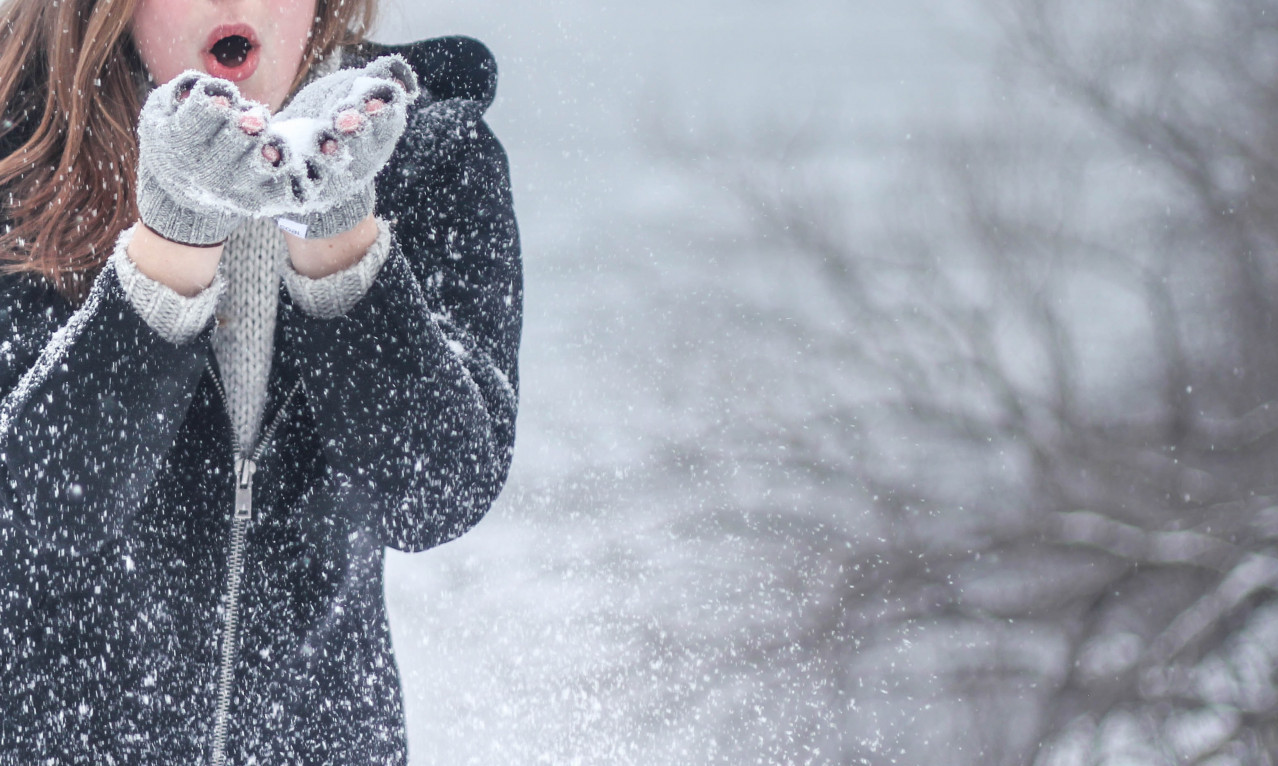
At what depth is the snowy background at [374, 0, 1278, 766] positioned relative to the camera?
5.52m

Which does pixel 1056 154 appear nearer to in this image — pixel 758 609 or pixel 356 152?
pixel 758 609

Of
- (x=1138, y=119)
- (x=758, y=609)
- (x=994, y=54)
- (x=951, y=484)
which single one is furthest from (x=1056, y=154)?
(x=758, y=609)

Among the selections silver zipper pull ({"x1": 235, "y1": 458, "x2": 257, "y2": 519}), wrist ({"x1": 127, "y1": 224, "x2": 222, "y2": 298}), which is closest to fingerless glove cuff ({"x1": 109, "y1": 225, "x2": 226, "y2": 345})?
wrist ({"x1": 127, "y1": 224, "x2": 222, "y2": 298})

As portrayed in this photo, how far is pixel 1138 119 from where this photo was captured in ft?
22.8

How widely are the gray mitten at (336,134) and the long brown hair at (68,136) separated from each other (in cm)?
22

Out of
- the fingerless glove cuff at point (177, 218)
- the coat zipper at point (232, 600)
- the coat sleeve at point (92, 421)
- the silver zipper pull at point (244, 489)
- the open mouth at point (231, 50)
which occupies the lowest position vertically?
the coat zipper at point (232, 600)

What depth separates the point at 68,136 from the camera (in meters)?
0.81

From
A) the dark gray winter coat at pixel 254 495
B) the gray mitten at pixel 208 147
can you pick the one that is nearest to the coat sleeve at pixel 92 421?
the dark gray winter coat at pixel 254 495

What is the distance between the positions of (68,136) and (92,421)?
0.23 metres

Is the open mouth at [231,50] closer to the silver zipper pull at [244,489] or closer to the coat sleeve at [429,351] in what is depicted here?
the coat sleeve at [429,351]

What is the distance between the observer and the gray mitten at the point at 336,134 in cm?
62

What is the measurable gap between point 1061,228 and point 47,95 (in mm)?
6862

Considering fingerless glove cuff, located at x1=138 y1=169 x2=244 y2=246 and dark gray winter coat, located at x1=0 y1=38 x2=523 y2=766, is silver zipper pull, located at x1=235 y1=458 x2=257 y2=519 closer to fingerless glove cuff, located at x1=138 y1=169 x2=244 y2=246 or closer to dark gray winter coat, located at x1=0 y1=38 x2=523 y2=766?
dark gray winter coat, located at x1=0 y1=38 x2=523 y2=766

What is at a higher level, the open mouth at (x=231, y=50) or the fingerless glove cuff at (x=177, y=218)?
the open mouth at (x=231, y=50)
